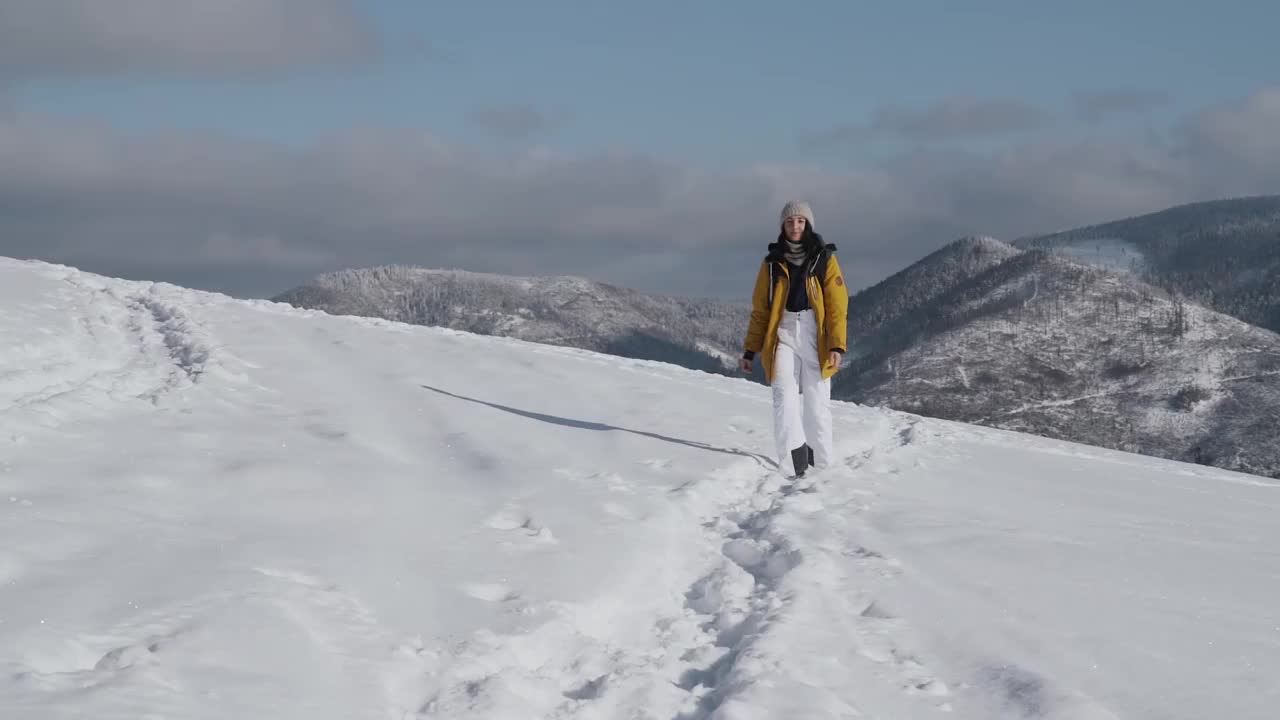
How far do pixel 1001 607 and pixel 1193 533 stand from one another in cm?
373

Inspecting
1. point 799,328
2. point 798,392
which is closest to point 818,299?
point 799,328

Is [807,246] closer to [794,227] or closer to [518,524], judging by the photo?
[794,227]

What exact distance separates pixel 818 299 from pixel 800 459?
1668mm

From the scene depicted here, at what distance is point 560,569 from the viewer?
6.68m

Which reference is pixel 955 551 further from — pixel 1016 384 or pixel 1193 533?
pixel 1016 384

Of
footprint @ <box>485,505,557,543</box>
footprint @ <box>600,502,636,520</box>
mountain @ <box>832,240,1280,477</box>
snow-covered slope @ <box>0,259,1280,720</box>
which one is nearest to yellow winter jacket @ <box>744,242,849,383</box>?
snow-covered slope @ <box>0,259,1280,720</box>

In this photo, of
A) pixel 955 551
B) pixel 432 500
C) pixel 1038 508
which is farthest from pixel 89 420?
pixel 1038 508

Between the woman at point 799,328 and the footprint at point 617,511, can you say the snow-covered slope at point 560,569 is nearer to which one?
the footprint at point 617,511

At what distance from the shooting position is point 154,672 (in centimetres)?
452

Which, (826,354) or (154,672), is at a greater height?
(826,354)

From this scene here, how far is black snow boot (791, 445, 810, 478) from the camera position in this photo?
33.9 ft

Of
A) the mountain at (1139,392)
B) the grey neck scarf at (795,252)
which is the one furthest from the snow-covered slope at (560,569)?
the mountain at (1139,392)

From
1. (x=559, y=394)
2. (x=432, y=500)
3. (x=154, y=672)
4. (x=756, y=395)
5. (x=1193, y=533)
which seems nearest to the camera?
(x=154, y=672)

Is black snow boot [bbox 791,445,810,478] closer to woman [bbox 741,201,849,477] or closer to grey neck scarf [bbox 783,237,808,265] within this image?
woman [bbox 741,201,849,477]
